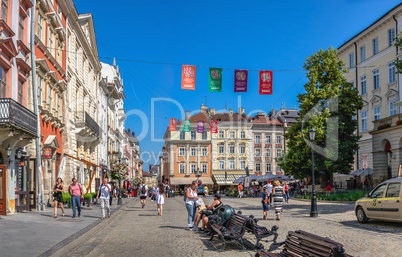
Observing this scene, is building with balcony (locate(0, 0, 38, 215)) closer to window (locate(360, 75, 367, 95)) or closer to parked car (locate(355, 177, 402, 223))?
parked car (locate(355, 177, 402, 223))

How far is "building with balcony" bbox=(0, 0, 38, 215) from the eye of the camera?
20.3m

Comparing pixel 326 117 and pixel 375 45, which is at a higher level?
pixel 375 45

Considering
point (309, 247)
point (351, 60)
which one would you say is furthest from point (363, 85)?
point (309, 247)

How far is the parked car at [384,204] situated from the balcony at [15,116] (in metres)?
14.1

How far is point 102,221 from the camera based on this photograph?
21.2 meters

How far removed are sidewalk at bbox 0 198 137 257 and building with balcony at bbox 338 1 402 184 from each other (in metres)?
29.2

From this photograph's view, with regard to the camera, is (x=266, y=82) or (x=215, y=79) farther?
(x=266, y=82)

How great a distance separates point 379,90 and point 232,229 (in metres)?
41.1

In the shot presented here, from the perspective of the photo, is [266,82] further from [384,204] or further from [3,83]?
[3,83]

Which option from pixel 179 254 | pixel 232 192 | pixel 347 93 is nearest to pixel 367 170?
pixel 347 93

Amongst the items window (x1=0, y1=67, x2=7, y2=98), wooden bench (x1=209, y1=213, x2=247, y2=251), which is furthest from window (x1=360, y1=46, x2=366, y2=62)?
wooden bench (x1=209, y1=213, x2=247, y2=251)

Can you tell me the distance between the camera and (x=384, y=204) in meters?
17.6

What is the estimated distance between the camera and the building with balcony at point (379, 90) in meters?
41.7

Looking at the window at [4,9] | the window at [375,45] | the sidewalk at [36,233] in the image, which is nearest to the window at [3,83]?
the window at [4,9]
